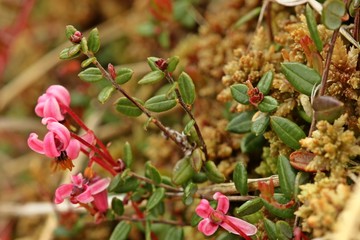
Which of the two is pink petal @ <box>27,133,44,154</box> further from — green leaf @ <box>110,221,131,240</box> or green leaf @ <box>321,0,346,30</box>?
green leaf @ <box>321,0,346,30</box>

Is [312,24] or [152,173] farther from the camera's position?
[152,173]

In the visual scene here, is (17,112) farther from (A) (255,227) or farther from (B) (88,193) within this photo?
(A) (255,227)

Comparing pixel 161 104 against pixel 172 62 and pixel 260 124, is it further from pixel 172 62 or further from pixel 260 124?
pixel 260 124

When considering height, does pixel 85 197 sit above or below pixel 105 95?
below

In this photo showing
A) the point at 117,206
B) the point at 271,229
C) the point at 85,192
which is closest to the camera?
the point at 271,229

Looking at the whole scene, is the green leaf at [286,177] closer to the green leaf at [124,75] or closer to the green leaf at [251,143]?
the green leaf at [251,143]

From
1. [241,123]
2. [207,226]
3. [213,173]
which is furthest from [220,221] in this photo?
[241,123]

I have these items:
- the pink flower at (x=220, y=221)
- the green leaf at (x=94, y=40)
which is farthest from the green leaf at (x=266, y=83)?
the green leaf at (x=94, y=40)

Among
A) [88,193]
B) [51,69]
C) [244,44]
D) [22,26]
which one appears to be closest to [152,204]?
[88,193]
